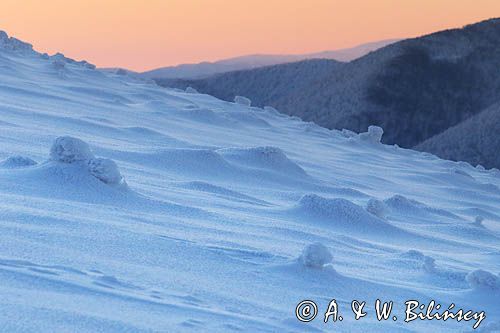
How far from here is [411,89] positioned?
75.2 feet

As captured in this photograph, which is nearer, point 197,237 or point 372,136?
point 197,237

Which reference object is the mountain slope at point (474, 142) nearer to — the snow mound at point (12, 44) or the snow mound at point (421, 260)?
the snow mound at point (12, 44)

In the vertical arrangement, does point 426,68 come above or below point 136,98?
above

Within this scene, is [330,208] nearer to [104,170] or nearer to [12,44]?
[104,170]

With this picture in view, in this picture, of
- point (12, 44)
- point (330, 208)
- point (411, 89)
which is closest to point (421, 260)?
point (330, 208)

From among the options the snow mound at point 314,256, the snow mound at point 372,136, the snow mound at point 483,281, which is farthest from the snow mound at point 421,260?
the snow mound at point 372,136

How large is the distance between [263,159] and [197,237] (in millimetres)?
2235

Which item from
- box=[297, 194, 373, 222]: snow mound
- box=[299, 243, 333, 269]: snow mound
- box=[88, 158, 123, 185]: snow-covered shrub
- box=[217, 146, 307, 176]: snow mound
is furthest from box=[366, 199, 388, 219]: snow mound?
box=[299, 243, 333, 269]: snow mound

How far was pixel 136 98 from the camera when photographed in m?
7.66

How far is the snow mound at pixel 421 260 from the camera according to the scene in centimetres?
284

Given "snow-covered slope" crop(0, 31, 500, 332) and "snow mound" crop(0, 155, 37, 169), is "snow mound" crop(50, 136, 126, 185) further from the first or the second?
"snow mound" crop(0, 155, 37, 169)

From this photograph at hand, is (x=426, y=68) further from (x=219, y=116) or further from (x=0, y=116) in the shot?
(x=0, y=116)

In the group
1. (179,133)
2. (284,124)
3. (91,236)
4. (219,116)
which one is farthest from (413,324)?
(284,124)

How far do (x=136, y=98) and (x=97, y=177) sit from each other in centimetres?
481
